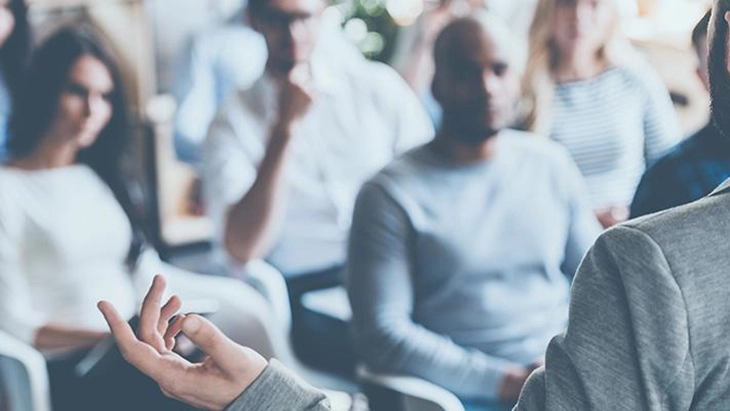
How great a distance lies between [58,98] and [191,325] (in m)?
2.03

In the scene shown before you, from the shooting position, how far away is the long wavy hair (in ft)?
9.73

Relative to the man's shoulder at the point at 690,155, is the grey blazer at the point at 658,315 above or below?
above

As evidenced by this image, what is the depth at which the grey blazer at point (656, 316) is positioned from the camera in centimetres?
72

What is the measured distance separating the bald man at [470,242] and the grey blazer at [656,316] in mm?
1426

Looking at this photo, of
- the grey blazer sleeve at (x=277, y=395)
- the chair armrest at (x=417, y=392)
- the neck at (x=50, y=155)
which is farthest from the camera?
the neck at (x=50, y=155)

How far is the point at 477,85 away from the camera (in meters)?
Result: 2.34

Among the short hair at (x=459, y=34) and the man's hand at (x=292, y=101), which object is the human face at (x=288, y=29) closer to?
the man's hand at (x=292, y=101)

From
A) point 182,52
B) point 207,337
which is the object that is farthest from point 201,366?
point 182,52

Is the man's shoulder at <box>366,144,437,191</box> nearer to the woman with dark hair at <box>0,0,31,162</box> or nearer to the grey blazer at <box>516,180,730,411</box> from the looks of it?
the woman with dark hair at <box>0,0,31,162</box>

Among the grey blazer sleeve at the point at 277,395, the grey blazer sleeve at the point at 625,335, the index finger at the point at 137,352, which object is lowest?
the grey blazer sleeve at the point at 277,395

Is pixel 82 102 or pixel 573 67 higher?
pixel 573 67

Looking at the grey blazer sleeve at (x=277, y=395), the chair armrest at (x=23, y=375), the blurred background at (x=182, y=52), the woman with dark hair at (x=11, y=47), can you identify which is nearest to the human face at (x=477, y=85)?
the chair armrest at (x=23, y=375)

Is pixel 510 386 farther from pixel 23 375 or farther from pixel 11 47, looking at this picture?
pixel 11 47

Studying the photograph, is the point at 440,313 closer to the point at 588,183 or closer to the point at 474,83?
the point at 474,83
